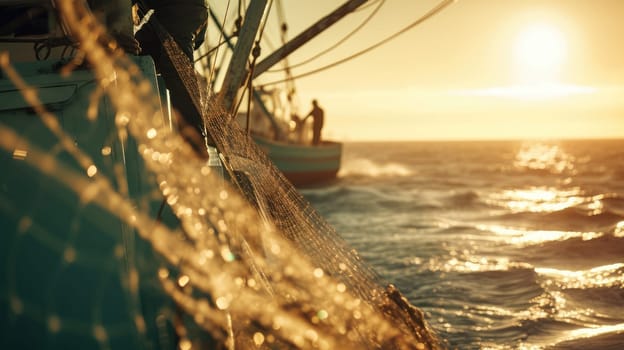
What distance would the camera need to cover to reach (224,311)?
3.29 m

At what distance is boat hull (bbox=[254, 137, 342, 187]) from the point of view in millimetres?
27250

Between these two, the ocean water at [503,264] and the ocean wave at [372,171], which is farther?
the ocean wave at [372,171]

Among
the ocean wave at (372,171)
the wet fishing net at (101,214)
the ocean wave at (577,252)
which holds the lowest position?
the ocean wave at (372,171)

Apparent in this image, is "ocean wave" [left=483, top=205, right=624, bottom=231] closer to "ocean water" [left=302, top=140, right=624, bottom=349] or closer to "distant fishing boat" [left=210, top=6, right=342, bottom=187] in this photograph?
"ocean water" [left=302, top=140, right=624, bottom=349]

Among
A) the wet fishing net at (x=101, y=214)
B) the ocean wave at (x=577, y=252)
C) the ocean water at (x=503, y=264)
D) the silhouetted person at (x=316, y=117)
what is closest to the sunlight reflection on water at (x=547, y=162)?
the silhouetted person at (x=316, y=117)

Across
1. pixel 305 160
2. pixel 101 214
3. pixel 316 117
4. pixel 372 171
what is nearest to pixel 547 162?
pixel 372 171

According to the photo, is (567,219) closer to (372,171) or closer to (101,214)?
(101,214)

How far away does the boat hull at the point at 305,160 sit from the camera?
27.2 metres

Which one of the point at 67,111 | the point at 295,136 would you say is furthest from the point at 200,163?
the point at 295,136

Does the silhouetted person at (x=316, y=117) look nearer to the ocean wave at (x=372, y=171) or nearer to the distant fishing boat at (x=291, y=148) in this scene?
the distant fishing boat at (x=291, y=148)

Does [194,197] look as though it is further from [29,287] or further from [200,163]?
[29,287]

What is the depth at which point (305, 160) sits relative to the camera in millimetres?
30328

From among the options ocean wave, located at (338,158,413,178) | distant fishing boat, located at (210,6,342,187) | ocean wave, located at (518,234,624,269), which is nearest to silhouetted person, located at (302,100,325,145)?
distant fishing boat, located at (210,6,342,187)

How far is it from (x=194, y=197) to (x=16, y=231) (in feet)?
3.41
